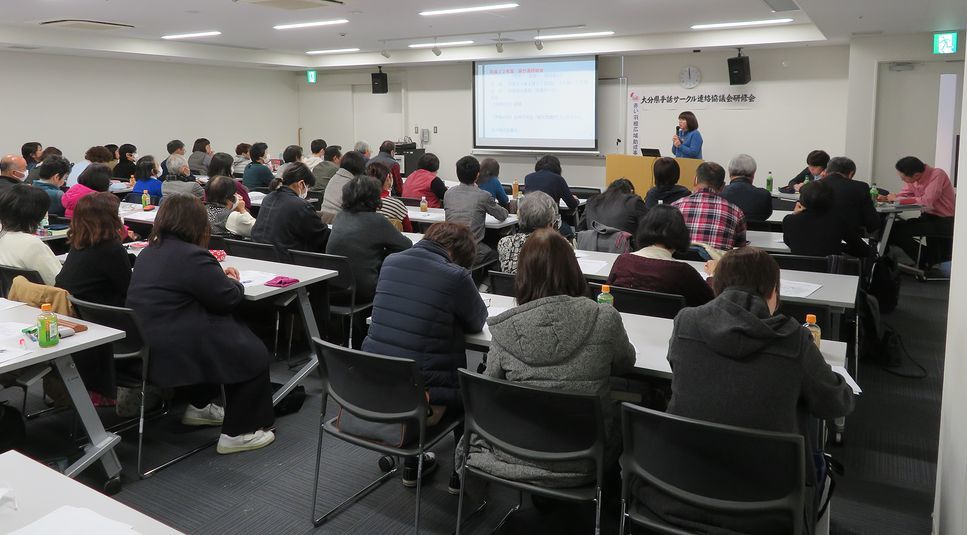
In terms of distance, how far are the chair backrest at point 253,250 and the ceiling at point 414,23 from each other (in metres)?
3.19

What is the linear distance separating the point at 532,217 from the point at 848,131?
6.44 meters

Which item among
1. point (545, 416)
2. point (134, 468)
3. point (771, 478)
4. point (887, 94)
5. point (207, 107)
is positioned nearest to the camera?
point (771, 478)

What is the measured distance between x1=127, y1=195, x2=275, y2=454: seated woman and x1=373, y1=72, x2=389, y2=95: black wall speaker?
32.6ft

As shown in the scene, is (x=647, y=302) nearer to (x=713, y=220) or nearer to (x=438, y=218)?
(x=713, y=220)

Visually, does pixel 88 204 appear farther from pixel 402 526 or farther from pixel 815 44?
pixel 815 44

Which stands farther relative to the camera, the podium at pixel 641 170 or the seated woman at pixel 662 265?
the podium at pixel 641 170

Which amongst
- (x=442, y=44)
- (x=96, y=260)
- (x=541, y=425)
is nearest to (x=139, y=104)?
(x=442, y=44)

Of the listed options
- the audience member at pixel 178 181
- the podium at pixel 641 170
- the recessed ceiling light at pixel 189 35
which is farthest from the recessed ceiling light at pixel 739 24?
the recessed ceiling light at pixel 189 35

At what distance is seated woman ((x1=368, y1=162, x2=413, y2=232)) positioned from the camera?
556 centimetres

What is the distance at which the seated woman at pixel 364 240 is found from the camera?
14.8ft

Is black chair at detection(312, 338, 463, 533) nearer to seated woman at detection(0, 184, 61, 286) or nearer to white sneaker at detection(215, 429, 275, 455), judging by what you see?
white sneaker at detection(215, 429, 275, 455)

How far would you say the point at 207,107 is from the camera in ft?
42.7

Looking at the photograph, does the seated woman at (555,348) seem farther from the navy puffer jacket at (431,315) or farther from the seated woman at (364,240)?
the seated woman at (364,240)

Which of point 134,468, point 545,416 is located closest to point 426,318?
point 545,416
